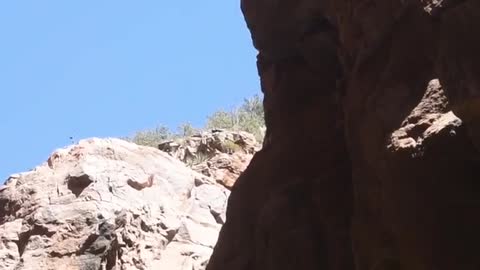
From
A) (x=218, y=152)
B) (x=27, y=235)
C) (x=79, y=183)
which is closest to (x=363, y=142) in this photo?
(x=27, y=235)

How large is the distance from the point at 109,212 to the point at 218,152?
342 centimetres

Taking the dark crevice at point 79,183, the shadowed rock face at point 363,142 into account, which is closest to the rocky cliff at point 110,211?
the dark crevice at point 79,183

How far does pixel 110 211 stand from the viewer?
1120 centimetres

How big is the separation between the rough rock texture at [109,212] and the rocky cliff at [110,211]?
1 centimetres

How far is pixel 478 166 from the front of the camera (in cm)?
392

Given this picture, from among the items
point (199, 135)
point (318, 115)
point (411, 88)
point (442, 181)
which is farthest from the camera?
point (199, 135)

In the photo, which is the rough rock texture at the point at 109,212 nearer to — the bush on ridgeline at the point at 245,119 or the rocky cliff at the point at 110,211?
the rocky cliff at the point at 110,211

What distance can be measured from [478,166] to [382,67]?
2.82 feet

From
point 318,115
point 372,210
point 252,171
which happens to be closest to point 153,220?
point 252,171

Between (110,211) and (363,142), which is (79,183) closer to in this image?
(110,211)

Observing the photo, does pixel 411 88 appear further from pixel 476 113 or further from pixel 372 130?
pixel 476 113

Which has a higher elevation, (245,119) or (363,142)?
(245,119)

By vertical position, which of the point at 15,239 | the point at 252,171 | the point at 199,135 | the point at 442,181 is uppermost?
the point at 199,135

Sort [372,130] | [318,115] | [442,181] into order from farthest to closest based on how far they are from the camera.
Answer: [318,115] < [372,130] < [442,181]
